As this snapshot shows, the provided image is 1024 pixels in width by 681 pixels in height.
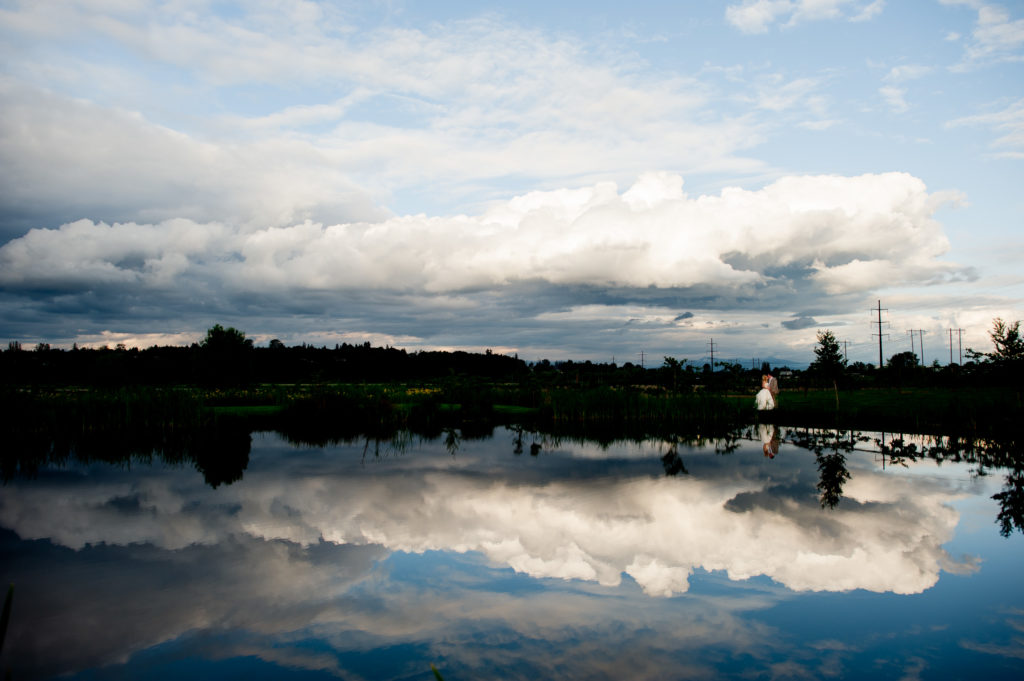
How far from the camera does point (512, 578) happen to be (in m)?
7.18

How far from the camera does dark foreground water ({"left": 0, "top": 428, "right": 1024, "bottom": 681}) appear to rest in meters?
5.21

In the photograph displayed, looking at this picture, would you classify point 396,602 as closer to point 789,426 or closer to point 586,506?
point 586,506

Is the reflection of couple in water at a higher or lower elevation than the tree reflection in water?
lower

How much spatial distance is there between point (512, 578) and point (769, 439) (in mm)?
15221

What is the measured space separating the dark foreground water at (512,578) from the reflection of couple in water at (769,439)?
13.3 feet

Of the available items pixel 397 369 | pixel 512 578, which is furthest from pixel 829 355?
pixel 397 369

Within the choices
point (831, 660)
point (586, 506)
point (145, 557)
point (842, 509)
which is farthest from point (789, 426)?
point (145, 557)

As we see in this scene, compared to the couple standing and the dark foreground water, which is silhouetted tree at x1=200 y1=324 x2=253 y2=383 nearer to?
the couple standing

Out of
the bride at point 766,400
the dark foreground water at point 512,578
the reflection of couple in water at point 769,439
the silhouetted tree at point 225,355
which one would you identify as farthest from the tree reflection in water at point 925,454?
the silhouetted tree at point 225,355

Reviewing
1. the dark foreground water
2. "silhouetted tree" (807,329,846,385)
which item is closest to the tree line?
"silhouetted tree" (807,329,846,385)

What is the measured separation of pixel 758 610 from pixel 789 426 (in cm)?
1958

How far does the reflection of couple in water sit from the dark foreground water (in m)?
4.06

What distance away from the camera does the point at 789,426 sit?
23.9 m

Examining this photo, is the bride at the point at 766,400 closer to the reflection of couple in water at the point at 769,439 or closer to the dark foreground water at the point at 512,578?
the reflection of couple in water at the point at 769,439
